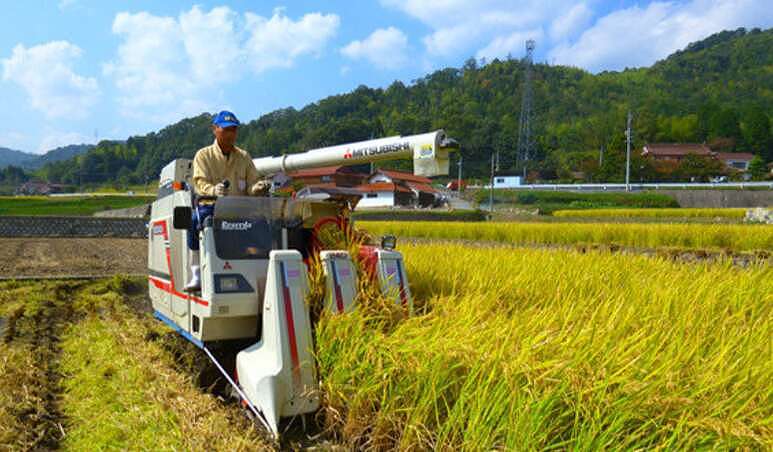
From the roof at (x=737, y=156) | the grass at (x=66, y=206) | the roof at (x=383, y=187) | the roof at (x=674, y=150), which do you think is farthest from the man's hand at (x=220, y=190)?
the roof at (x=737, y=156)

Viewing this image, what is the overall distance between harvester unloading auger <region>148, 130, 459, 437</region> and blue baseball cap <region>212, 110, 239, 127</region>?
→ 2.19 feet

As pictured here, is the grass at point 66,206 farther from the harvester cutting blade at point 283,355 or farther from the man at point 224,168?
the harvester cutting blade at point 283,355

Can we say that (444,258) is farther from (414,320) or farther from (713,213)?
(713,213)

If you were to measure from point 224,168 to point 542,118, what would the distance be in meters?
130

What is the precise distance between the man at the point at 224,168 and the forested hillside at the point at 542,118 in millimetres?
58112

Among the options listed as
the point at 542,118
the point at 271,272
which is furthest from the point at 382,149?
the point at 542,118

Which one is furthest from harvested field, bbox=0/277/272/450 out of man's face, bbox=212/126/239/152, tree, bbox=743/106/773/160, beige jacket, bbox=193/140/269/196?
tree, bbox=743/106/773/160

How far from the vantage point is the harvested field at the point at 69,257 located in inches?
475

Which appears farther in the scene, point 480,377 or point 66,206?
point 66,206

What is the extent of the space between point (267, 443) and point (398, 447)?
845mm

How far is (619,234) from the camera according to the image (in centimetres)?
1689

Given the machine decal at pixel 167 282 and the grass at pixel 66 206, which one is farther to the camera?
the grass at pixel 66 206

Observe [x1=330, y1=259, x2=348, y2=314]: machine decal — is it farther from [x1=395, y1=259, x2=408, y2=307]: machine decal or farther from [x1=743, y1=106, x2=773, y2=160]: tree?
[x1=743, y1=106, x2=773, y2=160]: tree

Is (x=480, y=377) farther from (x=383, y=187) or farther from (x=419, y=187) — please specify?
(x=419, y=187)
